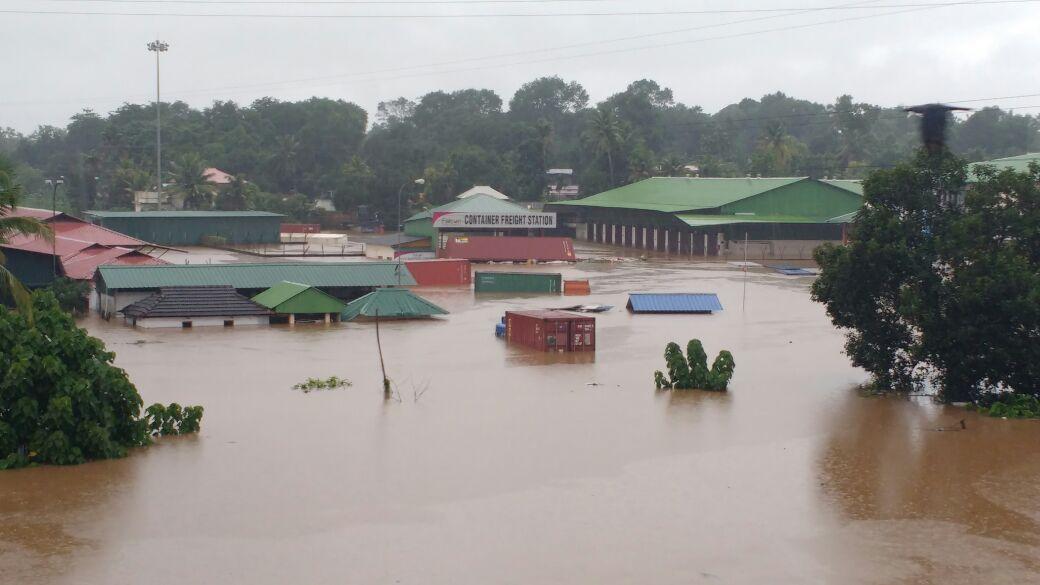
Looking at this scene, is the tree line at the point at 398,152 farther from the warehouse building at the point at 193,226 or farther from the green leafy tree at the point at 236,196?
the warehouse building at the point at 193,226

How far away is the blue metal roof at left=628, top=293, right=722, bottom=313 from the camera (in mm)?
48562

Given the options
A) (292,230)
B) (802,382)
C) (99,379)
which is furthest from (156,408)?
(292,230)

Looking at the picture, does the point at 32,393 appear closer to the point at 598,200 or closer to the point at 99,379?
the point at 99,379

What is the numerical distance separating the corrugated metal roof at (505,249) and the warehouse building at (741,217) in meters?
9.75

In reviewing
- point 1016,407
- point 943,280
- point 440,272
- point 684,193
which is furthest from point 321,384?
point 684,193

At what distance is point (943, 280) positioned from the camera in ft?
100

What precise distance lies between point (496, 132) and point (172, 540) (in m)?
109

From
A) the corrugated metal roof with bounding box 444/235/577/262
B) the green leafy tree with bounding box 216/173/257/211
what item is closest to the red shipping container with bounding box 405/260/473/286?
the corrugated metal roof with bounding box 444/235/577/262

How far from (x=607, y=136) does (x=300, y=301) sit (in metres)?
69.4

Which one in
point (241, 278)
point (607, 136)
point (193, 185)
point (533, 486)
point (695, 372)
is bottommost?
point (533, 486)

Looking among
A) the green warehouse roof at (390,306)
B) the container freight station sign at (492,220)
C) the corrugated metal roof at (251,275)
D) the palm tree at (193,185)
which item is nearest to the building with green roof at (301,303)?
the green warehouse roof at (390,306)

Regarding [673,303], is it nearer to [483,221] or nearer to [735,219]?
[483,221]

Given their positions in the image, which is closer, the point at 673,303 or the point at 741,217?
the point at 673,303

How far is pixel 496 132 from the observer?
415 ft
